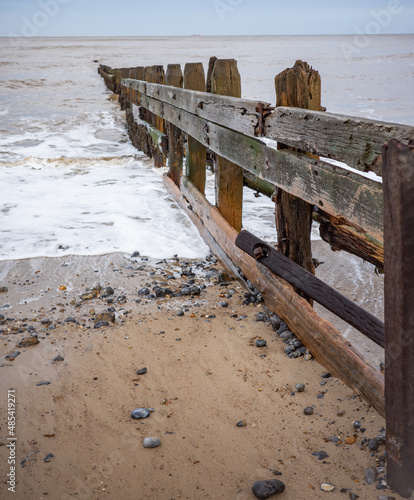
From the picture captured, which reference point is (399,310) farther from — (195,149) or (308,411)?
(195,149)

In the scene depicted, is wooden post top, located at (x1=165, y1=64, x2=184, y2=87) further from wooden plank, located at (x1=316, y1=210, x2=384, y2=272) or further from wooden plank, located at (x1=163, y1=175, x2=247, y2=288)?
wooden plank, located at (x1=316, y1=210, x2=384, y2=272)

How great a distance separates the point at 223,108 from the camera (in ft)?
12.8

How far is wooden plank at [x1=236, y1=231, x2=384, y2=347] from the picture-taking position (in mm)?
2469

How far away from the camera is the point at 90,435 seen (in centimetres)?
240

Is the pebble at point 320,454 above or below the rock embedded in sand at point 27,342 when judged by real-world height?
below

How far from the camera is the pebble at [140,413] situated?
8.30 feet

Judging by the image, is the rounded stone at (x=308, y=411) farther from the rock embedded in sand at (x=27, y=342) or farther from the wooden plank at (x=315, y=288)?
the rock embedded in sand at (x=27, y=342)

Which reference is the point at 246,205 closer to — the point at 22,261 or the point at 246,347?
the point at 22,261

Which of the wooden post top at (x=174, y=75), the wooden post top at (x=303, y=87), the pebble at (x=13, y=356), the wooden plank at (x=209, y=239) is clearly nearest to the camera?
the wooden post top at (x=303, y=87)

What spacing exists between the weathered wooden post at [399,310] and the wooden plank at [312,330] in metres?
0.38

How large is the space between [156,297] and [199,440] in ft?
5.88

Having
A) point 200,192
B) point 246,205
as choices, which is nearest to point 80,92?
point 246,205

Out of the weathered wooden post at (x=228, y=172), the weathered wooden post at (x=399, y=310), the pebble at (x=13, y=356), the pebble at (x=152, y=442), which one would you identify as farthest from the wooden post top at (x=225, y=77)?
the pebble at (x=152, y=442)

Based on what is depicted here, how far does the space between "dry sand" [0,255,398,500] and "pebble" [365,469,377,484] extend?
0.8 inches
